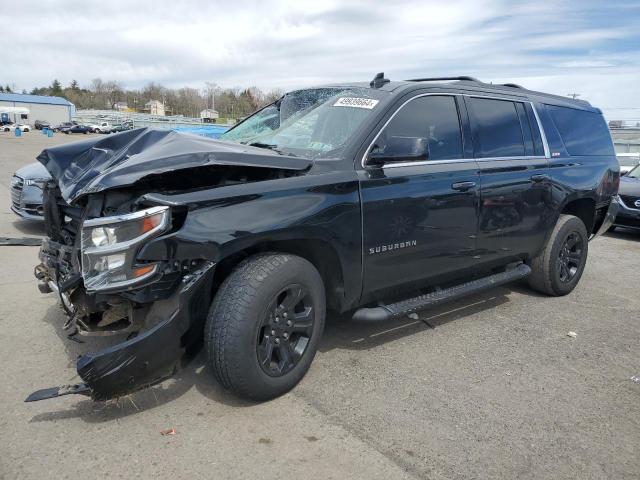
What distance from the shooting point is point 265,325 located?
2992 mm

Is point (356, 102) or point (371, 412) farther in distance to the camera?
point (356, 102)

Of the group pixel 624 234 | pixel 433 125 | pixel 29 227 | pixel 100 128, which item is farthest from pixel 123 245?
pixel 100 128

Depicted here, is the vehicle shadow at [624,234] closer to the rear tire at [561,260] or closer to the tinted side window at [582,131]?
the tinted side window at [582,131]

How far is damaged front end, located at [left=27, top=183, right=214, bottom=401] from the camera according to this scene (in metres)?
2.62

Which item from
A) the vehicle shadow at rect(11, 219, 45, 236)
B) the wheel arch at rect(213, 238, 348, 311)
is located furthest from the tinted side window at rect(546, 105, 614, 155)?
the vehicle shadow at rect(11, 219, 45, 236)

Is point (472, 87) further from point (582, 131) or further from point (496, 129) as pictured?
point (582, 131)

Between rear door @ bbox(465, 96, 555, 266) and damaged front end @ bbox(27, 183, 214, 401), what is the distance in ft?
8.09

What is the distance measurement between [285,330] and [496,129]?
2.64 metres

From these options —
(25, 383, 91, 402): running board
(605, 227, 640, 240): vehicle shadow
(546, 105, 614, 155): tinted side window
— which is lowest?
(605, 227, 640, 240): vehicle shadow

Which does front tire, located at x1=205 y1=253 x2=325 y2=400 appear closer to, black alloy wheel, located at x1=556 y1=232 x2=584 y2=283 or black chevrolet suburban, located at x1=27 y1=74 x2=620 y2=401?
black chevrolet suburban, located at x1=27 y1=74 x2=620 y2=401

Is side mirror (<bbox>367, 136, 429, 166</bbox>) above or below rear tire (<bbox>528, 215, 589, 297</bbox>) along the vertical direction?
above

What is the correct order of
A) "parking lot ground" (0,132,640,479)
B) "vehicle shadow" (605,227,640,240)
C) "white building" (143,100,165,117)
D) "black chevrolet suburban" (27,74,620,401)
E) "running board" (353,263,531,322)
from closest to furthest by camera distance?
"parking lot ground" (0,132,640,479) < "black chevrolet suburban" (27,74,620,401) < "running board" (353,263,531,322) < "vehicle shadow" (605,227,640,240) < "white building" (143,100,165,117)

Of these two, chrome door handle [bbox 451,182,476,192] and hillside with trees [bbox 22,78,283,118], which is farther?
hillside with trees [bbox 22,78,283,118]

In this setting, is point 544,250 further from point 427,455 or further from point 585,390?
point 427,455
